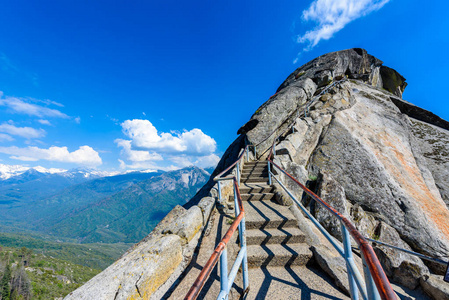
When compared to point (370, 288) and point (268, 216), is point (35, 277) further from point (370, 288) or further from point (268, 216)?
point (370, 288)

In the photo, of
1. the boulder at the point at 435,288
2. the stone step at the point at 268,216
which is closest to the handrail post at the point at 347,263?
the stone step at the point at 268,216

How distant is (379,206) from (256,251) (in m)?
8.24

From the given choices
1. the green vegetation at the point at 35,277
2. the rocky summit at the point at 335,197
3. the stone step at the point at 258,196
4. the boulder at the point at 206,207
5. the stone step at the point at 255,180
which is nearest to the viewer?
the rocky summit at the point at 335,197

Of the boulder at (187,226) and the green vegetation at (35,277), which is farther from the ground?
the boulder at (187,226)

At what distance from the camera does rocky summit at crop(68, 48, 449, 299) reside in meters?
3.89

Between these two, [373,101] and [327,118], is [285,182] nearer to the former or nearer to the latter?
[327,118]

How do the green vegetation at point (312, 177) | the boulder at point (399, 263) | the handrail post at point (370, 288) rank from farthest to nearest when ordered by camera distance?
the green vegetation at point (312, 177), the boulder at point (399, 263), the handrail post at point (370, 288)

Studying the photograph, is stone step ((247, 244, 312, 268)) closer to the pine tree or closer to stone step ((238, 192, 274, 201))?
stone step ((238, 192, 274, 201))

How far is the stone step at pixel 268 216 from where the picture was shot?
5.77 m

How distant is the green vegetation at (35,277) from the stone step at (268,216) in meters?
124

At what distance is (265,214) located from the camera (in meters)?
6.36

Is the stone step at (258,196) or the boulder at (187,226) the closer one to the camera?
the boulder at (187,226)

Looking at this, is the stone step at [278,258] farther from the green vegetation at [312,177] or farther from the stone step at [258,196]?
the green vegetation at [312,177]

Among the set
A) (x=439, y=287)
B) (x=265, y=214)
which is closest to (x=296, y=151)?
(x=265, y=214)
